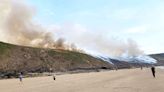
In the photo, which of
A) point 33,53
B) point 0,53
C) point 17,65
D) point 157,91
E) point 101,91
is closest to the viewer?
point 157,91

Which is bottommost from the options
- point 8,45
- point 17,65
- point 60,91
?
point 60,91

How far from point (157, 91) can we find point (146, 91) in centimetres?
92

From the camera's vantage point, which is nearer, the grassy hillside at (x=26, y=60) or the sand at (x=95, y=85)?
the sand at (x=95, y=85)

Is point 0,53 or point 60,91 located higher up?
point 0,53

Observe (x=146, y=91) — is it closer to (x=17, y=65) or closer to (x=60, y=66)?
(x=17, y=65)

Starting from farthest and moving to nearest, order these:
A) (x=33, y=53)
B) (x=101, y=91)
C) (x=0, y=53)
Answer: (x=33, y=53) → (x=0, y=53) → (x=101, y=91)

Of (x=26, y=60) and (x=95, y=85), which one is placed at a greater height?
(x=26, y=60)

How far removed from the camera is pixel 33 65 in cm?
17175

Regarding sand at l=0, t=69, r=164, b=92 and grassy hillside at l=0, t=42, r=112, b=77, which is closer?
sand at l=0, t=69, r=164, b=92

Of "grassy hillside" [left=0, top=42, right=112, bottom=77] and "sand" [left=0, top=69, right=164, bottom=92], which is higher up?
"grassy hillside" [left=0, top=42, right=112, bottom=77]

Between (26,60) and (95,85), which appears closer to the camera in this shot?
(95,85)

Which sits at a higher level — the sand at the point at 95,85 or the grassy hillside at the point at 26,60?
the grassy hillside at the point at 26,60

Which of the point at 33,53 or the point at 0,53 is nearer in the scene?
the point at 0,53

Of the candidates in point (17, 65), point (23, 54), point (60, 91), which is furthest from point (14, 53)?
point (60, 91)
